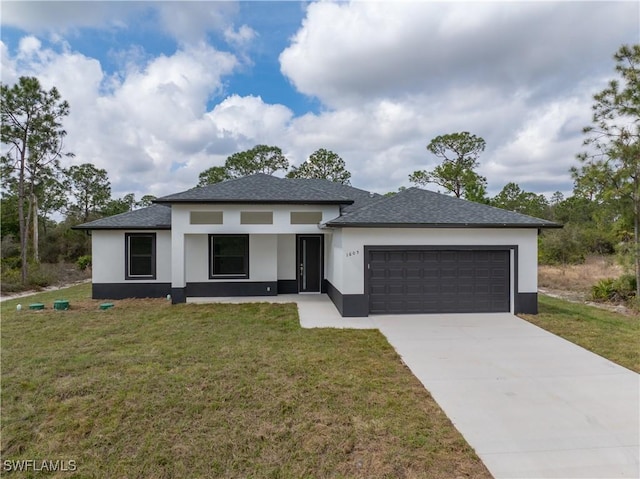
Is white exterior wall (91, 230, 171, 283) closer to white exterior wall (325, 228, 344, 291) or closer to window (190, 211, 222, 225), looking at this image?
window (190, 211, 222, 225)

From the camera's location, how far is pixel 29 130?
15094 mm

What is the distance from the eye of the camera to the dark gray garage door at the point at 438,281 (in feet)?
31.0

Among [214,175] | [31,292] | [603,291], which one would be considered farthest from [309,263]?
[214,175]

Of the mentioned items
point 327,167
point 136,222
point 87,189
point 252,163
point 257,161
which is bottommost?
point 136,222

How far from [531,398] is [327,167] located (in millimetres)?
26982

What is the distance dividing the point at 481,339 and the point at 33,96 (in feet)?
66.1

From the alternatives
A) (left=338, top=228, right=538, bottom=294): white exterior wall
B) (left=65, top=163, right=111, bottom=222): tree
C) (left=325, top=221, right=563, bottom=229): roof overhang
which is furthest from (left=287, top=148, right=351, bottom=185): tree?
(left=325, top=221, right=563, bottom=229): roof overhang

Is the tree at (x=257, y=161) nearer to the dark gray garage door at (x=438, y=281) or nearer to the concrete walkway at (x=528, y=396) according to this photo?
the dark gray garage door at (x=438, y=281)

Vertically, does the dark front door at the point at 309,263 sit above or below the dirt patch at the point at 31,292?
above

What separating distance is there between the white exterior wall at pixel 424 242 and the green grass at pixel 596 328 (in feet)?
3.72

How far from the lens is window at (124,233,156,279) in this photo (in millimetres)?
12180

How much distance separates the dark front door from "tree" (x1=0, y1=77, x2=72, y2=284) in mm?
12863

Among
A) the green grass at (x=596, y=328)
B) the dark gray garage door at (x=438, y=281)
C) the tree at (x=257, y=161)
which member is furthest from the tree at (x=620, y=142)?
the tree at (x=257, y=161)

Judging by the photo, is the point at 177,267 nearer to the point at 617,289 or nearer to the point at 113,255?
the point at 113,255
